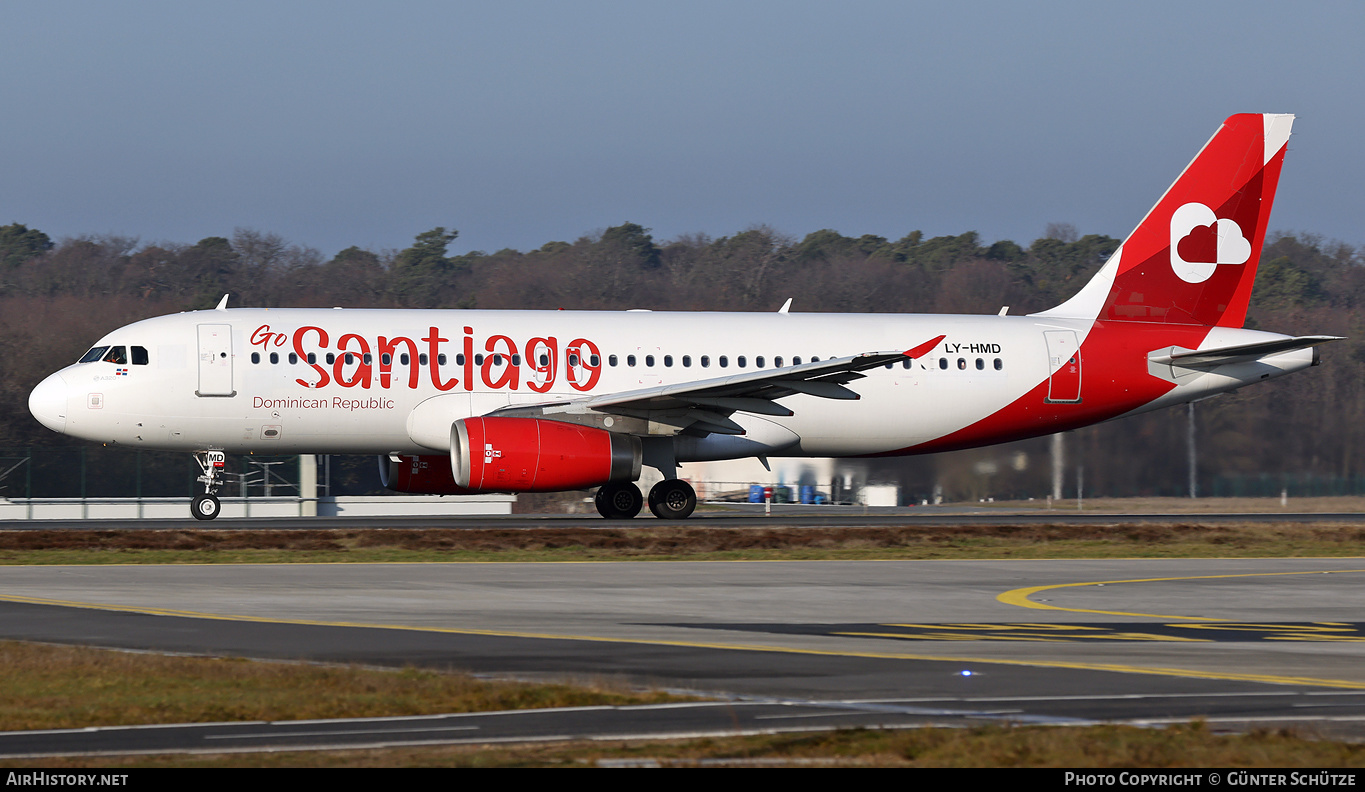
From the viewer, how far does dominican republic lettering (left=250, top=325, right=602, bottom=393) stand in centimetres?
2770

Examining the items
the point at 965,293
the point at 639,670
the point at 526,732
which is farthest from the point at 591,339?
the point at 965,293

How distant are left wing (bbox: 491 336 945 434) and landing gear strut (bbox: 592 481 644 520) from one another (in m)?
1.91

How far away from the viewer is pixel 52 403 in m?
27.6

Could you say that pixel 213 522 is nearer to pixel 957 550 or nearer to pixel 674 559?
pixel 674 559

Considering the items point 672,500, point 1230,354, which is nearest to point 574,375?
point 672,500

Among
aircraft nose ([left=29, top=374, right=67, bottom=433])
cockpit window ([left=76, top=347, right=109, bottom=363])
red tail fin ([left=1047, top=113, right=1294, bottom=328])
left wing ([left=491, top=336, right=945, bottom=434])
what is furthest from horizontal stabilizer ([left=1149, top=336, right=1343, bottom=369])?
aircraft nose ([left=29, top=374, right=67, bottom=433])

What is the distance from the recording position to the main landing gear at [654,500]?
29.3 metres

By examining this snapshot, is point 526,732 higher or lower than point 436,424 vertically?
lower

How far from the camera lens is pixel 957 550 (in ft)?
78.5

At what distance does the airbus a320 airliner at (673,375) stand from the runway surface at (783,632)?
6.67 metres

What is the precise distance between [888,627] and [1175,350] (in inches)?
765

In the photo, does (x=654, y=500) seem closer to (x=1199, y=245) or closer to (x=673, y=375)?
(x=673, y=375)

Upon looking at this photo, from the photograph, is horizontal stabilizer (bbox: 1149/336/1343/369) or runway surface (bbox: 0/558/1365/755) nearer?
runway surface (bbox: 0/558/1365/755)

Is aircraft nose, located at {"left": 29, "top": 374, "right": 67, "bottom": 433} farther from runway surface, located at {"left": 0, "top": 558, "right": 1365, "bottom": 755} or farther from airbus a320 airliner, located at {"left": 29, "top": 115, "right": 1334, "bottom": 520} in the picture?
runway surface, located at {"left": 0, "top": 558, "right": 1365, "bottom": 755}
